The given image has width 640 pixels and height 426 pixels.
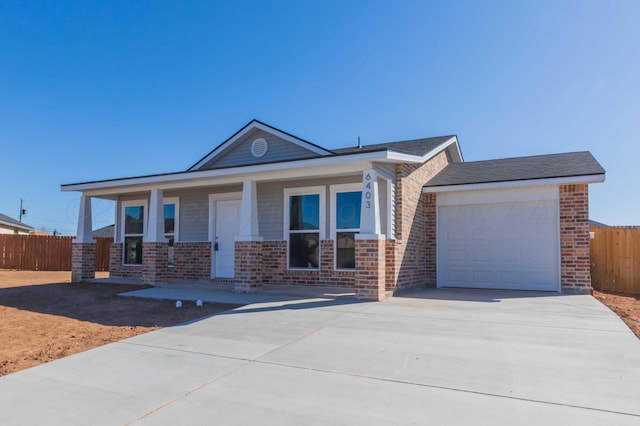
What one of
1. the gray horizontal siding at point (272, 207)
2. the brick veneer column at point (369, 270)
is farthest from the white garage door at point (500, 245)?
the gray horizontal siding at point (272, 207)

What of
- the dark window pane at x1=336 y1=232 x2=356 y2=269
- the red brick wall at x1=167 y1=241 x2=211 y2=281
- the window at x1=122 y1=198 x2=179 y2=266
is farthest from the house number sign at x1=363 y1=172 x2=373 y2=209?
the window at x1=122 y1=198 x2=179 y2=266

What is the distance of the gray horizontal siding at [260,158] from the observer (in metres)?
11.2

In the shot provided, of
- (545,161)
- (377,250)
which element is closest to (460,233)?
(545,161)

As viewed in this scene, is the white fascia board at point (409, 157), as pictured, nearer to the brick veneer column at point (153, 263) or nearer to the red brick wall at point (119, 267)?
the brick veneer column at point (153, 263)

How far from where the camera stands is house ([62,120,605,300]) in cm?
898

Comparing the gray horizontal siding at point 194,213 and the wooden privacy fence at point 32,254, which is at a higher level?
the gray horizontal siding at point 194,213

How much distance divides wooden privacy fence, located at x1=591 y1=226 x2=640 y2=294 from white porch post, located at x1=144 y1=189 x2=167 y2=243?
39.0 ft

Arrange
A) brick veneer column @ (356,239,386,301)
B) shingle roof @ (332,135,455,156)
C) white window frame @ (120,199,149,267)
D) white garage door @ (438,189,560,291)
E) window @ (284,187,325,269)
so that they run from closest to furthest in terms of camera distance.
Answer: brick veneer column @ (356,239,386,301)
white garage door @ (438,189,560,291)
window @ (284,187,325,269)
shingle roof @ (332,135,455,156)
white window frame @ (120,199,149,267)

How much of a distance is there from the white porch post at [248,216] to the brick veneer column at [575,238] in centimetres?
737

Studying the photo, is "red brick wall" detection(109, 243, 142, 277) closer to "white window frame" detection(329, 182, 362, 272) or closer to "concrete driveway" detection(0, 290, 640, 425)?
"white window frame" detection(329, 182, 362, 272)

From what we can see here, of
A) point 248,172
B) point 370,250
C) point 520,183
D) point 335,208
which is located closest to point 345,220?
point 335,208

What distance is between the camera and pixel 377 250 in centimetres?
787

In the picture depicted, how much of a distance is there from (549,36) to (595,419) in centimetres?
927

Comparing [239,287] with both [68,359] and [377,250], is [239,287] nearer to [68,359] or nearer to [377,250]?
[377,250]
